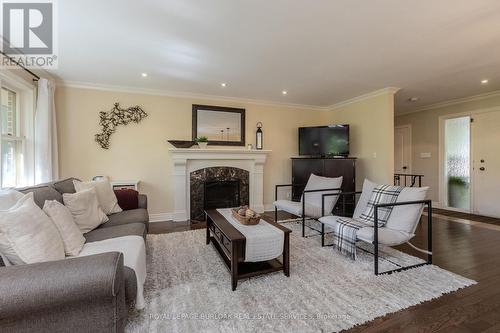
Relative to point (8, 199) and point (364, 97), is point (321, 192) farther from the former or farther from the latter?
point (8, 199)

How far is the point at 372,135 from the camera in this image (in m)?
4.55

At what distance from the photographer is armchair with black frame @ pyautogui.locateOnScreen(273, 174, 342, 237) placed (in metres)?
3.42

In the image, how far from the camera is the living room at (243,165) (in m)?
1.62

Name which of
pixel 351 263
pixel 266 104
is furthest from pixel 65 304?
pixel 266 104

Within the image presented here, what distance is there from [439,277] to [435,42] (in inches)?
93.7

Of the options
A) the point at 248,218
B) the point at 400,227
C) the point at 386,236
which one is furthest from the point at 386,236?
the point at 248,218

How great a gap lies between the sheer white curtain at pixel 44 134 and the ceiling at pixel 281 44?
374mm

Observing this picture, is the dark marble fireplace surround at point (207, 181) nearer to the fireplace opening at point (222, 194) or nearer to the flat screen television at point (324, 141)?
the fireplace opening at point (222, 194)

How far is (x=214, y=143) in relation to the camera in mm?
4742

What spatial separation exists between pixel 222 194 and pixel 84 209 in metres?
2.69

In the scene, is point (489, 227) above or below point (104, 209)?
below

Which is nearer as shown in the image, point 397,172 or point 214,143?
point 214,143

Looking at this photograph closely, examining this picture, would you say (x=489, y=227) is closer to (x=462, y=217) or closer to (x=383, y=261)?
(x=462, y=217)

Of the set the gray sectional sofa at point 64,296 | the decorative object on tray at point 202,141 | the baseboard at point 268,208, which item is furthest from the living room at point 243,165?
the baseboard at point 268,208
